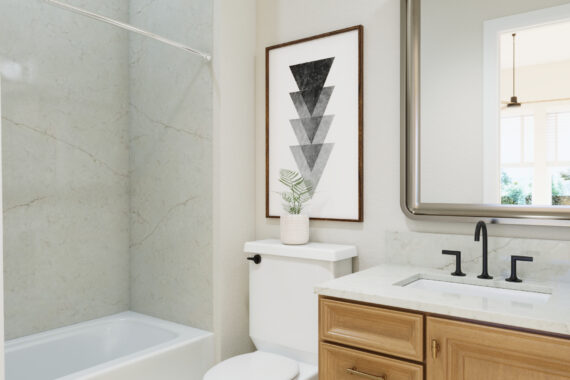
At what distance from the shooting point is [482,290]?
160cm

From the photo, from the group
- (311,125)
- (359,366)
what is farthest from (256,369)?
(311,125)

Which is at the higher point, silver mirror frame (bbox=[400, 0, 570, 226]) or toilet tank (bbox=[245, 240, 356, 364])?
silver mirror frame (bbox=[400, 0, 570, 226])

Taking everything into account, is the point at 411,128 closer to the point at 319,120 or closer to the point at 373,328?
the point at 319,120

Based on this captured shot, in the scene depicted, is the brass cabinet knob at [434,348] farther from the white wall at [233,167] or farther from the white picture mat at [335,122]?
the white wall at [233,167]

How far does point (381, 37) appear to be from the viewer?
6.48ft

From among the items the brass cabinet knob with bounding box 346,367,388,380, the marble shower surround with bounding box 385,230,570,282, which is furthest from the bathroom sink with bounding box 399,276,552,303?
the brass cabinet knob with bounding box 346,367,388,380

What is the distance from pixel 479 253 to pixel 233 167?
119 cm

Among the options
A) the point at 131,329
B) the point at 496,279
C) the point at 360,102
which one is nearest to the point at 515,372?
→ the point at 496,279

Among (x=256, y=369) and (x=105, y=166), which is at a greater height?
(x=105, y=166)

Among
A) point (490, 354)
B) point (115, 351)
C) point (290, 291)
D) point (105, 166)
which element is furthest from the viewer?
point (105, 166)

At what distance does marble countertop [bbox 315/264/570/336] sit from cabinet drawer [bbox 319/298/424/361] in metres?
0.03

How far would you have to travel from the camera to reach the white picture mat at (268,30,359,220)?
204cm

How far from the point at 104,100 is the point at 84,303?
1.12 metres

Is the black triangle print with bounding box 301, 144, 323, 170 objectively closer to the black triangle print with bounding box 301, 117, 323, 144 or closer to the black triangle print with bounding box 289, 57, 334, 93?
the black triangle print with bounding box 301, 117, 323, 144
